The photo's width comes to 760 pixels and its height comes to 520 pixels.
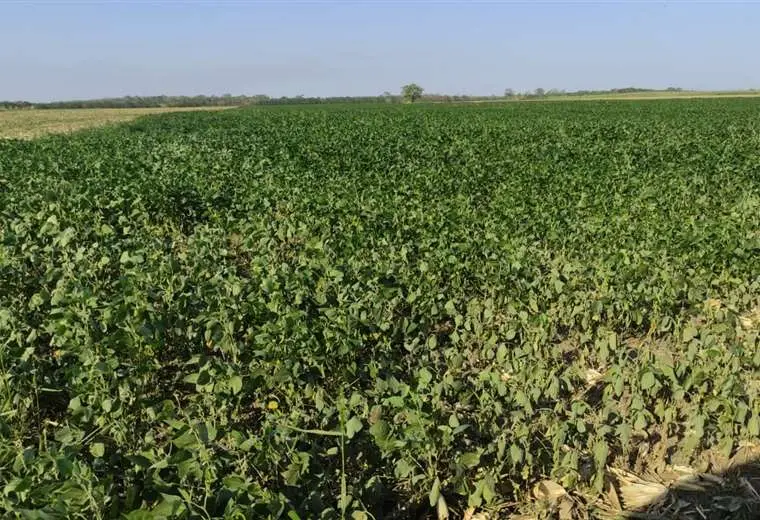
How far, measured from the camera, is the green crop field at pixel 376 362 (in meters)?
2.61

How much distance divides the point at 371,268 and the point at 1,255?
9.55ft

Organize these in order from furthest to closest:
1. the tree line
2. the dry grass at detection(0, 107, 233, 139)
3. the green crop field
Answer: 1. the tree line
2. the dry grass at detection(0, 107, 233, 139)
3. the green crop field

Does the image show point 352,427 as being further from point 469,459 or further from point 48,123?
point 48,123

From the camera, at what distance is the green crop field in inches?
103

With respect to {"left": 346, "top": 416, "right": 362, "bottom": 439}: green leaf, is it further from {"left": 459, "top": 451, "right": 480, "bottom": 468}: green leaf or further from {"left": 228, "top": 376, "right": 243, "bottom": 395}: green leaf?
{"left": 228, "top": 376, "right": 243, "bottom": 395}: green leaf

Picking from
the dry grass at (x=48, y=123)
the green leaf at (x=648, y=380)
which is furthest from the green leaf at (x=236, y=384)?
the dry grass at (x=48, y=123)

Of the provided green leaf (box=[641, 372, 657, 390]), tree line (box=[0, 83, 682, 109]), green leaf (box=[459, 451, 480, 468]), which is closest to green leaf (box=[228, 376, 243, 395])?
green leaf (box=[459, 451, 480, 468])

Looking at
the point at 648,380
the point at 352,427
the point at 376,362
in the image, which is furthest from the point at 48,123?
the point at 648,380

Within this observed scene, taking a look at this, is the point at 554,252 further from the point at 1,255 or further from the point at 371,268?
the point at 1,255

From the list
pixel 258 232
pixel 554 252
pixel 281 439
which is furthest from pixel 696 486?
pixel 258 232

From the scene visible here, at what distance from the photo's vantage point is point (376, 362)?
3.66 m

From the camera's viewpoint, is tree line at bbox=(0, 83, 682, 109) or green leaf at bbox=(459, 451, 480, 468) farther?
tree line at bbox=(0, 83, 682, 109)

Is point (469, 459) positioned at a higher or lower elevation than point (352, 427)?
lower

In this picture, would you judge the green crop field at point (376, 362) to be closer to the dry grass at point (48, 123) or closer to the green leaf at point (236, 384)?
the green leaf at point (236, 384)
